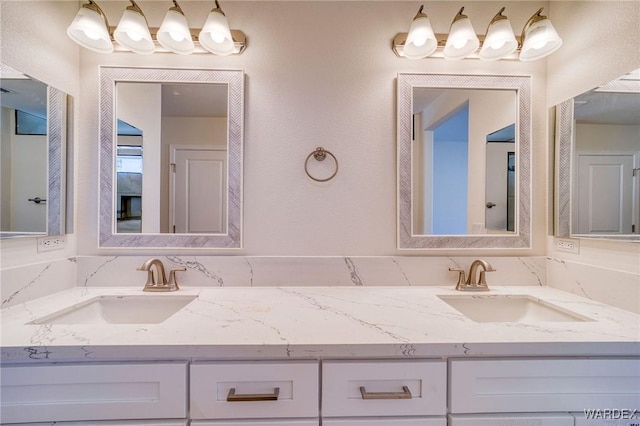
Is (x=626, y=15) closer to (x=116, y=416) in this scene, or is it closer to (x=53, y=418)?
(x=116, y=416)

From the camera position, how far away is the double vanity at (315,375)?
813 mm

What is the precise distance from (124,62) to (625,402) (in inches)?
91.3

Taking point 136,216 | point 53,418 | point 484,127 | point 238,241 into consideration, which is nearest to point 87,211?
point 136,216

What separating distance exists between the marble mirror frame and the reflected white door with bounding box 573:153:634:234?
0.03 metres

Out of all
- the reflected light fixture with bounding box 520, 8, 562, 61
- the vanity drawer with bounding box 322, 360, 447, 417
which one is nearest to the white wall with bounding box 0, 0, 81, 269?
the vanity drawer with bounding box 322, 360, 447, 417

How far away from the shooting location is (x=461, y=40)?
4.26ft

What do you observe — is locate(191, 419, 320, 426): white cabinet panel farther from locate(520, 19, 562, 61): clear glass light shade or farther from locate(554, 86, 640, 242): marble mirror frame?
locate(520, 19, 562, 61): clear glass light shade

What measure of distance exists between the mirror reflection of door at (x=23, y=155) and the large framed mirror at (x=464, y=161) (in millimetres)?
1565

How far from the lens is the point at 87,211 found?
1.38m

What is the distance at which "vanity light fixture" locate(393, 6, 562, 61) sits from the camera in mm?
1273

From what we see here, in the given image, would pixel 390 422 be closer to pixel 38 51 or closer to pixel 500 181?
pixel 500 181

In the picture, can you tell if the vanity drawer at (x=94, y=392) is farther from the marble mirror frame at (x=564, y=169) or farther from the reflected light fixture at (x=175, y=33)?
the marble mirror frame at (x=564, y=169)

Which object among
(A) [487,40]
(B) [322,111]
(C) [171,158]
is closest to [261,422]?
(C) [171,158]

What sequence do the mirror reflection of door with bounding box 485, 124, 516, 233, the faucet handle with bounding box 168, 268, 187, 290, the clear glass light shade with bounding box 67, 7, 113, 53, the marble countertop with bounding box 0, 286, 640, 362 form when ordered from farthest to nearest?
the mirror reflection of door with bounding box 485, 124, 516, 233 < the faucet handle with bounding box 168, 268, 187, 290 < the clear glass light shade with bounding box 67, 7, 113, 53 < the marble countertop with bounding box 0, 286, 640, 362
